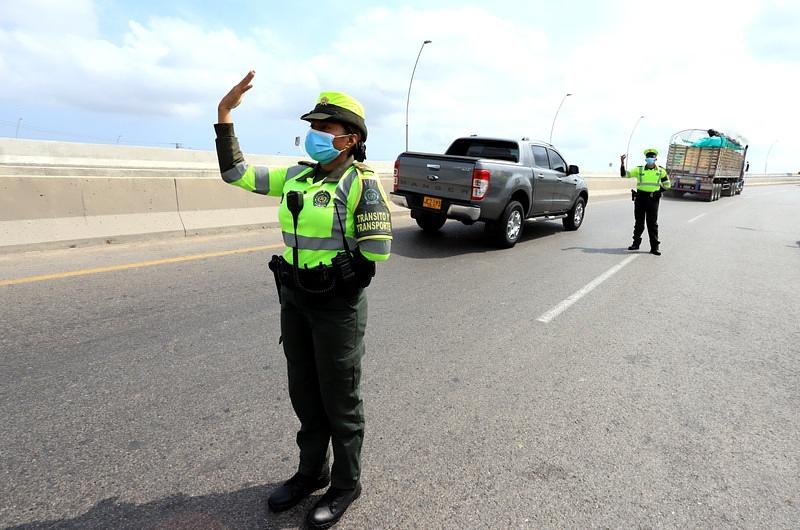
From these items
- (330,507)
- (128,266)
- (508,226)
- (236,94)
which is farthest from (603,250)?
(236,94)

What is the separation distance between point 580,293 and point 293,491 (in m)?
Result: 4.60

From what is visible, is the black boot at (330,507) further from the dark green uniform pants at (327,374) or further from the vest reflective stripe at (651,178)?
the vest reflective stripe at (651,178)

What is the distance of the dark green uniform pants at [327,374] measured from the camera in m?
2.08

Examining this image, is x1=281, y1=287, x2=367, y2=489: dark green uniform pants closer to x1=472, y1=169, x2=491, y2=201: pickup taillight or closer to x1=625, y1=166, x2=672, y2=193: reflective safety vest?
x1=472, y1=169, x2=491, y2=201: pickup taillight

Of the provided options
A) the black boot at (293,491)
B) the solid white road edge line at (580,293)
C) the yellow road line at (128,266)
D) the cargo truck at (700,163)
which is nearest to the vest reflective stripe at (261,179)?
the black boot at (293,491)

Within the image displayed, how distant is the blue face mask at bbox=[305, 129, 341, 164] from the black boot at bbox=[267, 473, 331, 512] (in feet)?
4.95

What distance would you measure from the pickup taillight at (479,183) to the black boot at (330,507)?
598 centimetres

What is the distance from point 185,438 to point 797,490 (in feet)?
10.6

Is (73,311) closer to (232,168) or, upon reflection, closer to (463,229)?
(232,168)

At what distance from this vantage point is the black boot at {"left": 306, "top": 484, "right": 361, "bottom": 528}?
210 centimetres

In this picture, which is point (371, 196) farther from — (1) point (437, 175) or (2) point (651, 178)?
(2) point (651, 178)

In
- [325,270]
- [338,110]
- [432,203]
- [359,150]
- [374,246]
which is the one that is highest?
A: [338,110]

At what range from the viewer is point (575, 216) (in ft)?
36.4

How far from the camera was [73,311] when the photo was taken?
14.1ft
